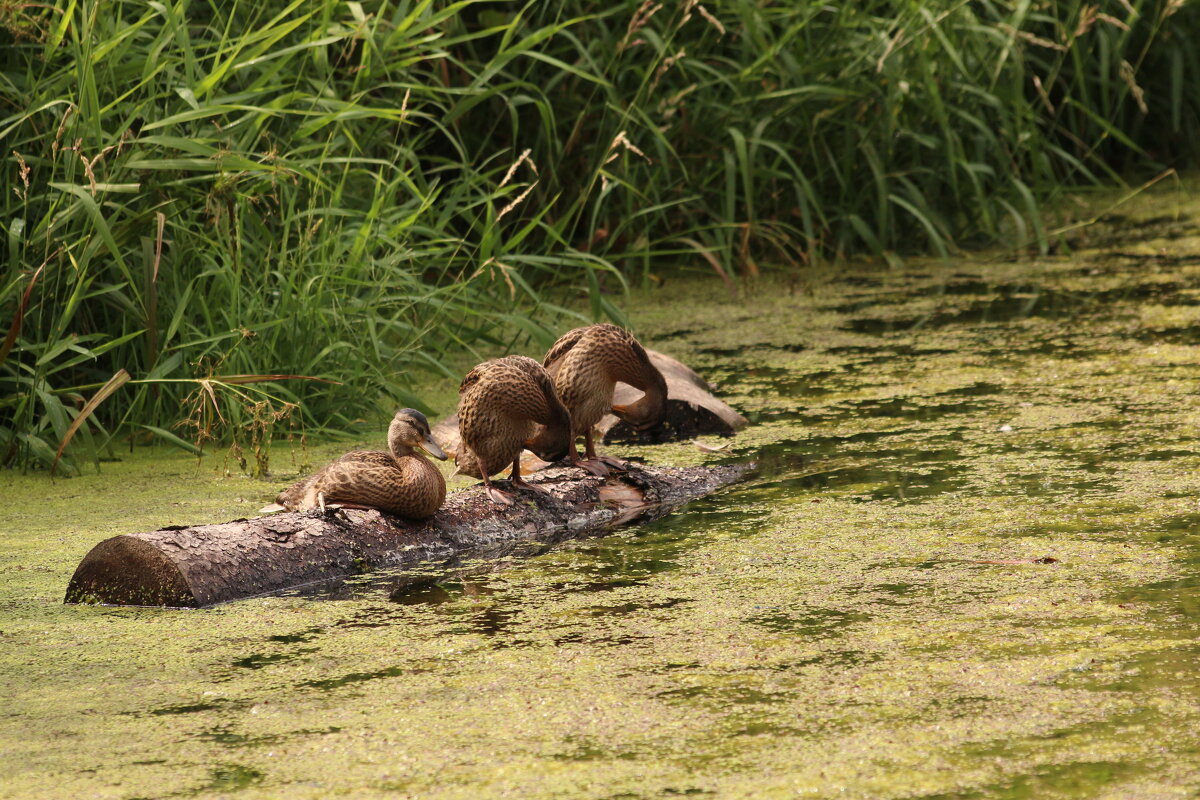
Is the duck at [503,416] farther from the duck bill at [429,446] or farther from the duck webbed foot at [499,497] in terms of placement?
the duck bill at [429,446]

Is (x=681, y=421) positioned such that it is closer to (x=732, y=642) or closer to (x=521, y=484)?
(x=521, y=484)

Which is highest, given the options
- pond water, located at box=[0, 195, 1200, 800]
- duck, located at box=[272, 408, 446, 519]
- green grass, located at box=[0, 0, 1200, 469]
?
green grass, located at box=[0, 0, 1200, 469]

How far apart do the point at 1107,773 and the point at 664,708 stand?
2.08 feet

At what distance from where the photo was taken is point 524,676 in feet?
8.55

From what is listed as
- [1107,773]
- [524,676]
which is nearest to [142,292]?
[524,676]

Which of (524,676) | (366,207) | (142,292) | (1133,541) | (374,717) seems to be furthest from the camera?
(366,207)

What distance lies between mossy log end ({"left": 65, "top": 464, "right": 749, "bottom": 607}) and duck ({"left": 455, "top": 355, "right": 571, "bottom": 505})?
0.26 ft

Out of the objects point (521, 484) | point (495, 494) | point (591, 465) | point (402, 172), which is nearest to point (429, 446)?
point (495, 494)

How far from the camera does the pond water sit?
2.22 metres

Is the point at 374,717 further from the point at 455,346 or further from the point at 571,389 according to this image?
the point at 455,346

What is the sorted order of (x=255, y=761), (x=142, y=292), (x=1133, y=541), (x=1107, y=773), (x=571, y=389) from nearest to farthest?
(x=1107, y=773)
(x=255, y=761)
(x=1133, y=541)
(x=571, y=389)
(x=142, y=292)

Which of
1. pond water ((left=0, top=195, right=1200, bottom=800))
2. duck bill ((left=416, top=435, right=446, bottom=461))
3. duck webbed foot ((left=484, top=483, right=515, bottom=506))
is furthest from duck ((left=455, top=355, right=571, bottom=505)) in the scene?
pond water ((left=0, top=195, right=1200, bottom=800))

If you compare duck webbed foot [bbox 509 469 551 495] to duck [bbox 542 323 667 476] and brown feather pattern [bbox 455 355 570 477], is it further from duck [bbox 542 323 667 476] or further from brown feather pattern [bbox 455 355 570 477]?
duck [bbox 542 323 667 476]

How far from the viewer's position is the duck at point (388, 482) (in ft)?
11.0
